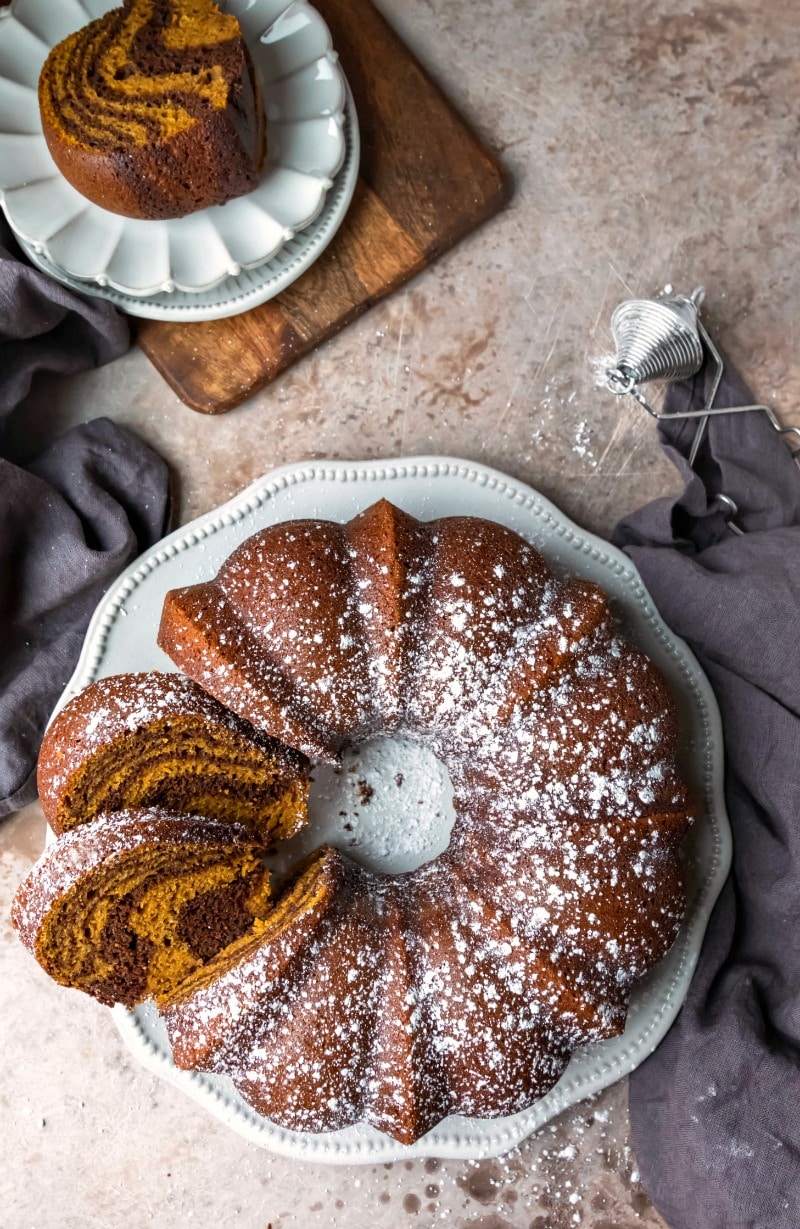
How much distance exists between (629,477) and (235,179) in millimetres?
1128

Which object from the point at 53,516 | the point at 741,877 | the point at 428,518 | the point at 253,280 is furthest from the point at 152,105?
the point at 741,877

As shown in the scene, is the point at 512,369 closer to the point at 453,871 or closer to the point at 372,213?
the point at 372,213

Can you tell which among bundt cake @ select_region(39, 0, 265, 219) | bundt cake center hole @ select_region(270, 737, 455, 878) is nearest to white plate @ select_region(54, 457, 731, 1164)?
bundt cake center hole @ select_region(270, 737, 455, 878)

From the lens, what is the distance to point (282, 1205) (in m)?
2.39

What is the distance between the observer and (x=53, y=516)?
7.50 feet

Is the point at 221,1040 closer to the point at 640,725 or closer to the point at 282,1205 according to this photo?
the point at 282,1205

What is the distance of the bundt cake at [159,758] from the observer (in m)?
2.00

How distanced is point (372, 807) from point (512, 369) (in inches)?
43.5

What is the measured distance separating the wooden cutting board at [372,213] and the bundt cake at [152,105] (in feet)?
1.11

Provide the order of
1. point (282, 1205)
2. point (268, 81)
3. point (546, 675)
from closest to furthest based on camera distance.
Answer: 1. point (546, 675)
2. point (268, 81)
3. point (282, 1205)

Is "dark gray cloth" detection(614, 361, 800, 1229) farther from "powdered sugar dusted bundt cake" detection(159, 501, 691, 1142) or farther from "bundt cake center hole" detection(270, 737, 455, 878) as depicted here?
"bundt cake center hole" detection(270, 737, 455, 878)

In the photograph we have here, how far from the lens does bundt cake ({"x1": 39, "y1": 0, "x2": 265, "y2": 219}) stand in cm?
201

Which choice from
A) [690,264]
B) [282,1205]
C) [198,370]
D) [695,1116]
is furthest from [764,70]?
[282,1205]

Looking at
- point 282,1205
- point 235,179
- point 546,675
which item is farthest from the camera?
point 282,1205
